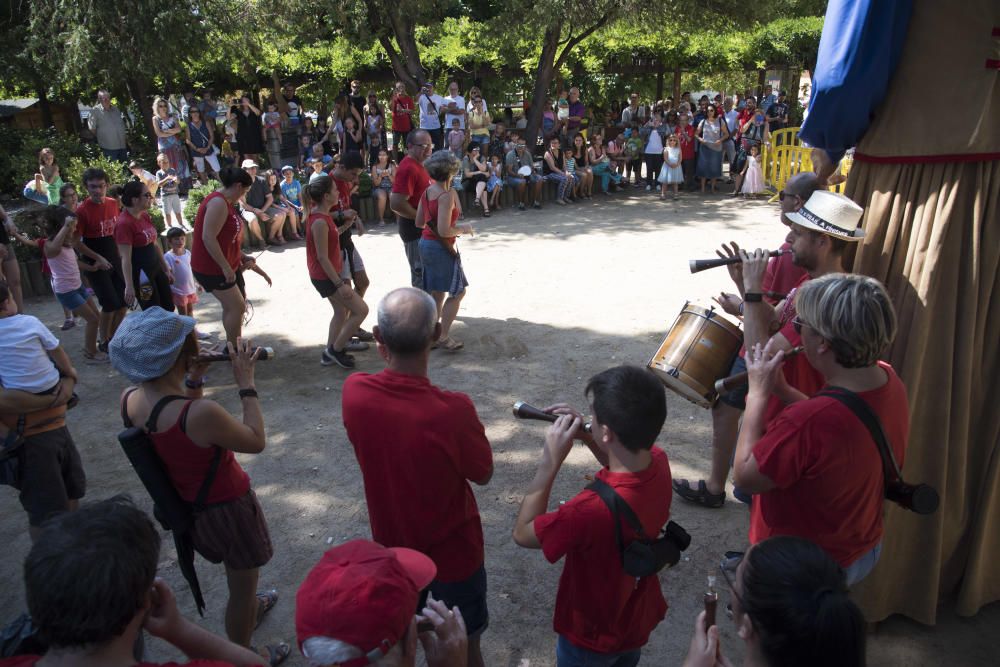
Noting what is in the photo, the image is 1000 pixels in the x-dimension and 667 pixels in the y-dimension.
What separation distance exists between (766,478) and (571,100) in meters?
16.6

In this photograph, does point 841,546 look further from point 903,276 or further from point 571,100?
point 571,100

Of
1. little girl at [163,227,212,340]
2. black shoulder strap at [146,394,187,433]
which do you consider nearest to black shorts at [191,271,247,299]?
little girl at [163,227,212,340]

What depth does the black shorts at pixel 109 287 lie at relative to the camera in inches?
273

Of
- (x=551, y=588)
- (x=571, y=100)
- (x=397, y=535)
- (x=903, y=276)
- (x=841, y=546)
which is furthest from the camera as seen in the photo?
(x=571, y=100)

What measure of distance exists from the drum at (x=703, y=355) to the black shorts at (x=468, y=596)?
4.45ft

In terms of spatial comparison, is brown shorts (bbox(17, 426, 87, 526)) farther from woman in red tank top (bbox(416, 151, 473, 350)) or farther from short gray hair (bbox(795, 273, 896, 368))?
short gray hair (bbox(795, 273, 896, 368))

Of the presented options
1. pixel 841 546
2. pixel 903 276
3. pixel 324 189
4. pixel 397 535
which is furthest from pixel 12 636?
pixel 324 189

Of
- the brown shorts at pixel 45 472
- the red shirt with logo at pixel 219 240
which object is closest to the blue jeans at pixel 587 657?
Result: the brown shorts at pixel 45 472

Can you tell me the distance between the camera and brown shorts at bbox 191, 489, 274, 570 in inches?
121

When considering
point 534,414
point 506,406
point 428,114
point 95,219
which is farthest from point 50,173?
point 534,414

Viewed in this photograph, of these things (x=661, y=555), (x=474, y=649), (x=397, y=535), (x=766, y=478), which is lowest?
(x=474, y=649)

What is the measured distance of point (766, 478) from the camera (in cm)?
249

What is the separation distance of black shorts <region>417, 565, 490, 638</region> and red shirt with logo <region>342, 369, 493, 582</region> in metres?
0.05

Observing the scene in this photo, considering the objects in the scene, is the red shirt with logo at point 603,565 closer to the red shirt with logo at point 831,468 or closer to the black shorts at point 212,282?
the red shirt with logo at point 831,468
